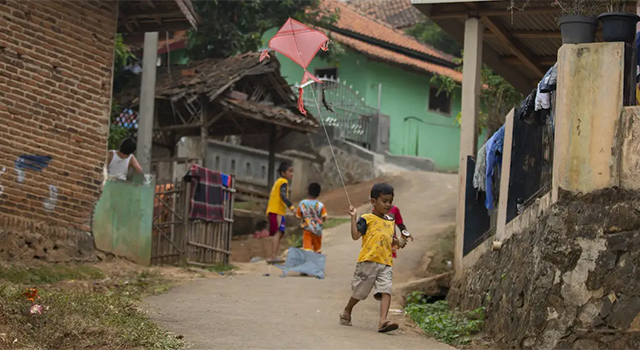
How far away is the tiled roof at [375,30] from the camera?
3070 centimetres

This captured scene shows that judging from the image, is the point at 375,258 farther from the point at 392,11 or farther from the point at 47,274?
the point at 392,11

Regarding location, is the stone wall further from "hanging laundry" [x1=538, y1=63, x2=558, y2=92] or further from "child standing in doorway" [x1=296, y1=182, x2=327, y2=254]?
"child standing in doorway" [x1=296, y1=182, x2=327, y2=254]

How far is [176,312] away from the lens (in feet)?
30.0

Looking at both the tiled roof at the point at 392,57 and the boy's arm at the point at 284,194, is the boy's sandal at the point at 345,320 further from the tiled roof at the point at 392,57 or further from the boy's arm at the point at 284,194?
the tiled roof at the point at 392,57

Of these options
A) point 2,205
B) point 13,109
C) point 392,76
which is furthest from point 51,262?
point 392,76

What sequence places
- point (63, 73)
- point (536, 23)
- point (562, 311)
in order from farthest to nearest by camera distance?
point (536, 23) → point (63, 73) → point (562, 311)

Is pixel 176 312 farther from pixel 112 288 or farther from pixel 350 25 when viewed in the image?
pixel 350 25

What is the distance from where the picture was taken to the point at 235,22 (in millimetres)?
24812

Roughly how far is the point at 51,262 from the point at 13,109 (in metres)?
1.91

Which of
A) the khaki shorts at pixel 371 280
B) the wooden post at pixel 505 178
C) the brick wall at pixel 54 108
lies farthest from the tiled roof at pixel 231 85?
the khaki shorts at pixel 371 280

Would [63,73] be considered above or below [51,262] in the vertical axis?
above

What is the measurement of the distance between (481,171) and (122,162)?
5187mm

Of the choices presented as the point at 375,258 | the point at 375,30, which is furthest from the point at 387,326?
the point at 375,30

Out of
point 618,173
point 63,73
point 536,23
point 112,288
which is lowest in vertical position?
point 112,288
